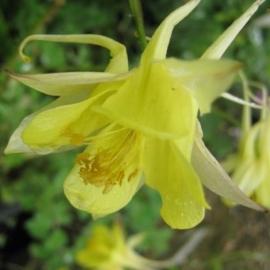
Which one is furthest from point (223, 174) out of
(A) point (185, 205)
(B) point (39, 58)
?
(B) point (39, 58)

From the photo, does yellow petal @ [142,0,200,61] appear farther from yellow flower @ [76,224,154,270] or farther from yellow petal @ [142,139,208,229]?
yellow flower @ [76,224,154,270]

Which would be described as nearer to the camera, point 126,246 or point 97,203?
point 97,203

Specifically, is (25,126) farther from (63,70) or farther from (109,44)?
(63,70)

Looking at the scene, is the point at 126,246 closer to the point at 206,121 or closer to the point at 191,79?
the point at 206,121

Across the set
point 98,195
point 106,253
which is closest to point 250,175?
point 98,195

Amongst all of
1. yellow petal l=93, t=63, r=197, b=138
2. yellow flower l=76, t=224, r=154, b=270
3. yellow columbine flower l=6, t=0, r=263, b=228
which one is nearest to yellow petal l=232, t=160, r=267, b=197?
yellow columbine flower l=6, t=0, r=263, b=228

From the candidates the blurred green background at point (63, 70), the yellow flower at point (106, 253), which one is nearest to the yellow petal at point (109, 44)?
the blurred green background at point (63, 70)
